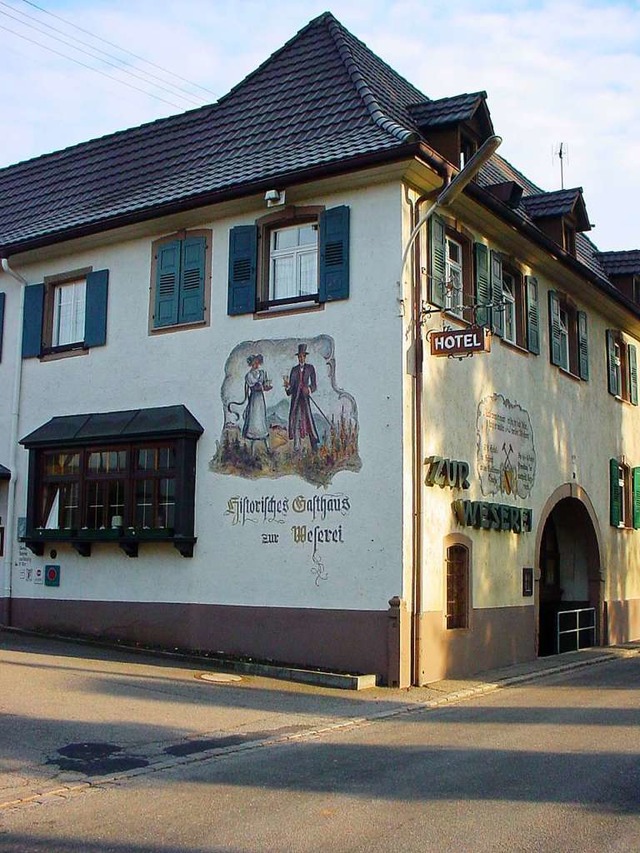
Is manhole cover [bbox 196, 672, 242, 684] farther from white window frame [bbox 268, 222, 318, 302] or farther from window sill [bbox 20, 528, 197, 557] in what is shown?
white window frame [bbox 268, 222, 318, 302]

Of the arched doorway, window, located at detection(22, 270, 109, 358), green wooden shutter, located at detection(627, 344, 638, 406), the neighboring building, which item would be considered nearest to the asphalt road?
the neighboring building

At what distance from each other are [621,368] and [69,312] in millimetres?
13103

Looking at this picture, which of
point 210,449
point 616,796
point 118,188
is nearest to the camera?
point 616,796

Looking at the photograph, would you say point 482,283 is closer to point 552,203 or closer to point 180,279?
point 180,279

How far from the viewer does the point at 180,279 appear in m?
17.3

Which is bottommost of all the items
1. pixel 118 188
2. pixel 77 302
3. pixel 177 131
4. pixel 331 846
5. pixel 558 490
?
pixel 331 846

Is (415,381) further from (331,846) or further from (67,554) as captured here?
(331,846)

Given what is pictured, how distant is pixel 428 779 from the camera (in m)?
8.66

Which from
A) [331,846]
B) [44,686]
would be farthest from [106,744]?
[331,846]

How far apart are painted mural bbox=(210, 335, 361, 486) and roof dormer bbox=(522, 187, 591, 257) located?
309 inches

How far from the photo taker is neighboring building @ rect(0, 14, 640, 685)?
1514cm

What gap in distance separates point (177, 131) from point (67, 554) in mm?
8219

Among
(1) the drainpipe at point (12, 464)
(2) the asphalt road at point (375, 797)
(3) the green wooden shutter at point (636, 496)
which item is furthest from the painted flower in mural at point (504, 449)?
(1) the drainpipe at point (12, 464)

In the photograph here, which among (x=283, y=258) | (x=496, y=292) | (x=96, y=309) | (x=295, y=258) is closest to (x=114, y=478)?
(x=96, y=309)
